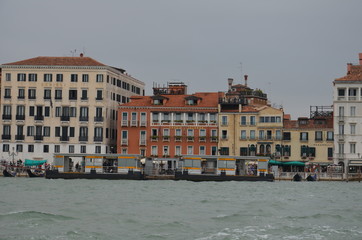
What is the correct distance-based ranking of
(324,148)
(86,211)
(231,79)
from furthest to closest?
(231,79) < (324,148) < (86,211)

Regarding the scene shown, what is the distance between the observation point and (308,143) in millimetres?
81812

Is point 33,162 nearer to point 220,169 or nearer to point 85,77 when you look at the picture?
point 85,77

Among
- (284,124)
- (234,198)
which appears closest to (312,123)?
(284,124)

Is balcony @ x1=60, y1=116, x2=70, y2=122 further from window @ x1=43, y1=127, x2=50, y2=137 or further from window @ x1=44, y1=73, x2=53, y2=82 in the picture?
window @ x1=44, y1=73, x2=53, y2=82

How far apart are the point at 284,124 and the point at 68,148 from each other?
21.5 m

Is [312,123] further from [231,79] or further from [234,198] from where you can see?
[234,198]

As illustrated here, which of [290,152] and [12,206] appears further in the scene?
[290,152]

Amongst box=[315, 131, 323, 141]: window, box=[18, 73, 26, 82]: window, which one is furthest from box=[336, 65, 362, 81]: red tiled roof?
box=[18, 73, 26, 82]: window

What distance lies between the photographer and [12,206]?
37062 millimetres

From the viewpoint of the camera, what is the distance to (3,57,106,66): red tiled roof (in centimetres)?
8519

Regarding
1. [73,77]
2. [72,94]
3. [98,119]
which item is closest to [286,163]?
[98,119]

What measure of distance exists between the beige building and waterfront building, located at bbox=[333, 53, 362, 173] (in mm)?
22818

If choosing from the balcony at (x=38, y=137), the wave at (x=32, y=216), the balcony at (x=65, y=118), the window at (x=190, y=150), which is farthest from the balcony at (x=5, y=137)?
the wave at (x=32, y=216)

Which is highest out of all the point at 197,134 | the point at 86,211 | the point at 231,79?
the point at 231,79
